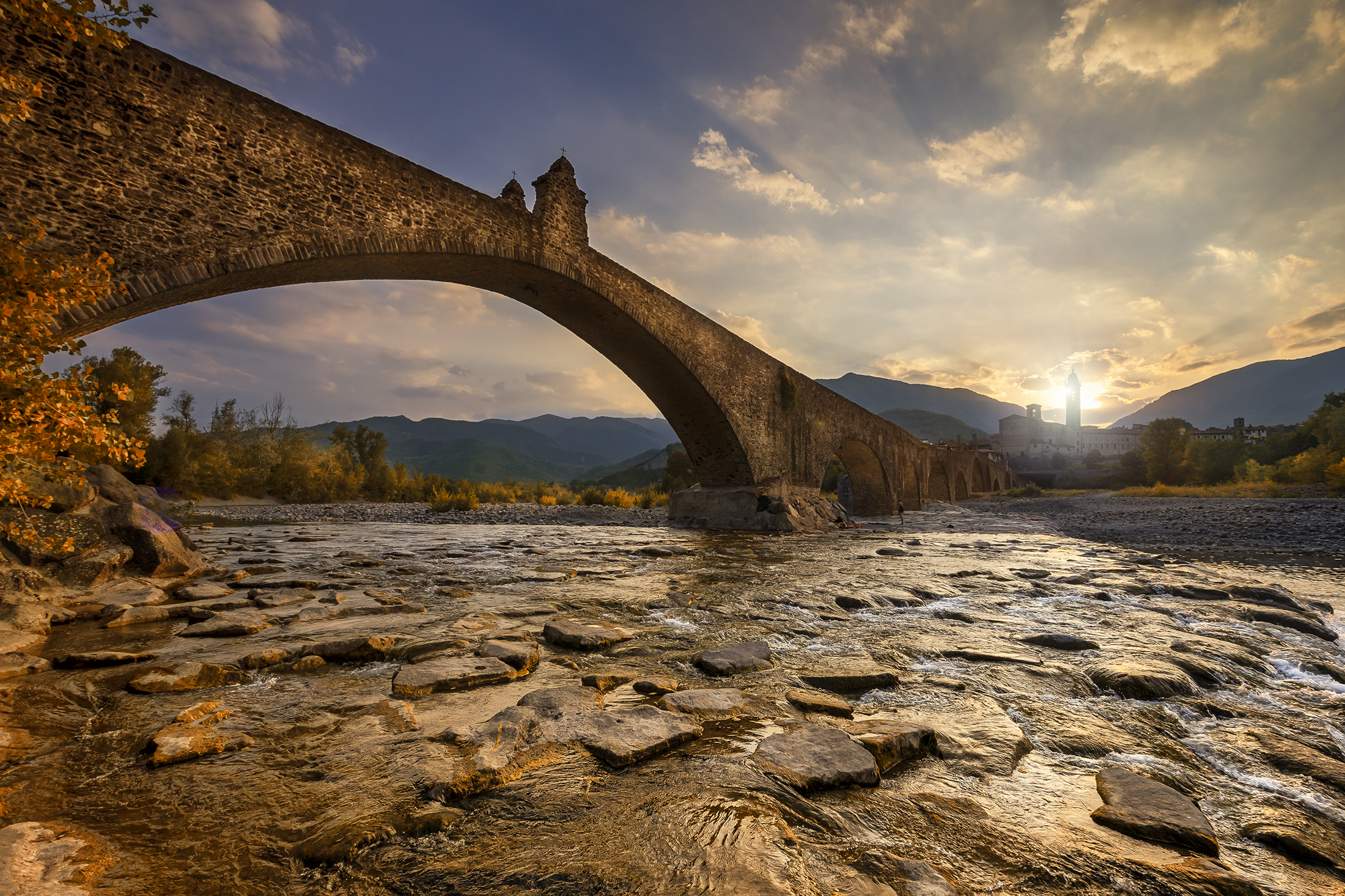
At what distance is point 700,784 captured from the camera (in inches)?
68.8

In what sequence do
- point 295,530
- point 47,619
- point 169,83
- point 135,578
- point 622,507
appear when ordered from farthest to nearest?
point 622,507, point 295,530, point 169,83, point 135,578, point 47,619

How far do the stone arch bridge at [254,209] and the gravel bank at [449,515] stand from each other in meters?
5.81

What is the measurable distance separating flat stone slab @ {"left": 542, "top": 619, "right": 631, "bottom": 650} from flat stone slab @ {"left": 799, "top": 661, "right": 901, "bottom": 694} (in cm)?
127

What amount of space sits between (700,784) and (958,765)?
0.98 m

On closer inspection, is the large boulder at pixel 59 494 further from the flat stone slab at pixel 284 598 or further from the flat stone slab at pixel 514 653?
the flat stone slab at pixel 514 653

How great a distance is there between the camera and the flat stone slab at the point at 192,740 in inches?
72.1

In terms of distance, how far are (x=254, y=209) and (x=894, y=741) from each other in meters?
8.22

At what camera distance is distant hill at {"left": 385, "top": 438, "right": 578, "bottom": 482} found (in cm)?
10844

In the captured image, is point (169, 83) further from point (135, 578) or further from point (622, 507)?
point (622, 507)

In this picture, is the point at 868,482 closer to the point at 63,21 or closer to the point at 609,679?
the point at 609,679

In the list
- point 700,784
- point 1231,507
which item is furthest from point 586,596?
point 1231,507

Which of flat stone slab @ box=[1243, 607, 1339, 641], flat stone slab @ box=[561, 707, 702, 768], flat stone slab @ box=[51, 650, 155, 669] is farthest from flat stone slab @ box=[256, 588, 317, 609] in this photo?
flat stone slab @ box=[1243, 607, 1339, 641]

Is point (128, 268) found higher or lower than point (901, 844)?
higher

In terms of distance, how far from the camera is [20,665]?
263 centimetres
